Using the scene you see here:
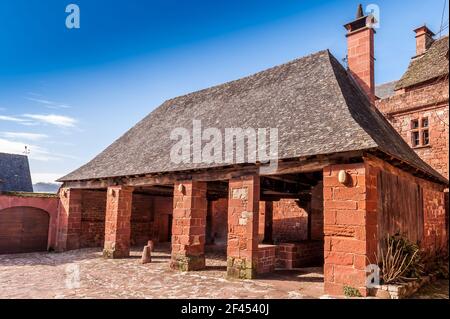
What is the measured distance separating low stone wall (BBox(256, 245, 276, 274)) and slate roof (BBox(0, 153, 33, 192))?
1968 cm

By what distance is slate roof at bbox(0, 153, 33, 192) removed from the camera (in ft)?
70.7

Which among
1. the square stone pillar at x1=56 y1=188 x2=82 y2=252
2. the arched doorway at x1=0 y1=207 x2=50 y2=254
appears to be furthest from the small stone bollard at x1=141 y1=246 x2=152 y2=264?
the arched doorway at x1=0 y1=207 x2=50 y2=254

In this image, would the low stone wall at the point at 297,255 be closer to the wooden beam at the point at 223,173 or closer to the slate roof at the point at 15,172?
the wooden beam at the point at 223,173

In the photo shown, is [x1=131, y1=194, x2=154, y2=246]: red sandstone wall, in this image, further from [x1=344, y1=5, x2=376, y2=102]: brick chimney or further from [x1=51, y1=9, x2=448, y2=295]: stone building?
[x1=344, y1=5, x2=376, y2=102]: brick chimney

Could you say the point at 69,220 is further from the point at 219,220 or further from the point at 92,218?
the point at 219,220

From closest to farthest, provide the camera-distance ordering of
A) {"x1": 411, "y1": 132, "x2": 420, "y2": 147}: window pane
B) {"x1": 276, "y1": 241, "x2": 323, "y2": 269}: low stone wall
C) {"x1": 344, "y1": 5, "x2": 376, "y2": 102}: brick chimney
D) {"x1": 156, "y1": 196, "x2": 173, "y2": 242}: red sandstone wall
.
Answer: {"x1": 276, "y1": 241, "x2": 323, "y2": 269}: low stone wall
{"x1": 344, "y1": 5, "x2": 376, "y2": 102}: brick chimney
{"x1": 411, "y1": 132, "x2": 420, "y2": 147}: window pane
{"x1": 156, "y1": 196, "x2": 173, "y2": 242}: red sandstone wall

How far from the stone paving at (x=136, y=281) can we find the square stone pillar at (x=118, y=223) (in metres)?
0.59

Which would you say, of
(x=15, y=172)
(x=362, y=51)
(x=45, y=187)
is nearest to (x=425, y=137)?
(x=362, y=51)

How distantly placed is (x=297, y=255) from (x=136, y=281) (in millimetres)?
4760

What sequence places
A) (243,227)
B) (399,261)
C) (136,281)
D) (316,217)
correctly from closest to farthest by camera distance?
(399,261)
(136,281)
(243,227)
(316,217)

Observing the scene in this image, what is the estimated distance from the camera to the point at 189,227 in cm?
904

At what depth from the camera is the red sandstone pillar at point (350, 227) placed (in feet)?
19.6

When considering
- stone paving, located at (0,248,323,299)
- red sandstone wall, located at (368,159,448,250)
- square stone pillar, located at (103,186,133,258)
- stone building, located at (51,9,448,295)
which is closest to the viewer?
stone building, located at (51,9,448,295)
